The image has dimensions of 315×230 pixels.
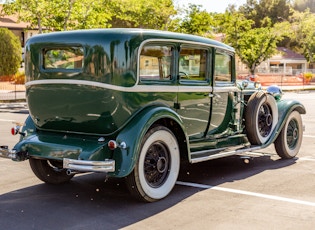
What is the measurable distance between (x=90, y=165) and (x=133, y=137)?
543 mm

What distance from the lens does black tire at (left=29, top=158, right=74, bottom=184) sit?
6.38m

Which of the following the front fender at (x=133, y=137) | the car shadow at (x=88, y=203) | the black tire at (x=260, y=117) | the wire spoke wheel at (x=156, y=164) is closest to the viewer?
the car shadow at (x=88, y=203)

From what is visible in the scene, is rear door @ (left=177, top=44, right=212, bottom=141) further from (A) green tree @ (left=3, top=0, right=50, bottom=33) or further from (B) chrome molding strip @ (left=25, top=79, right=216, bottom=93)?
(A) green tree @ (left=3, top=0, right=50, bottom=33)

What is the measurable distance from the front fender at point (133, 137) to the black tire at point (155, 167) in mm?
155

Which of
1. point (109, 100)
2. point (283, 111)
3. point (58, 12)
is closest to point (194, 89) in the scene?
point (109, 100)

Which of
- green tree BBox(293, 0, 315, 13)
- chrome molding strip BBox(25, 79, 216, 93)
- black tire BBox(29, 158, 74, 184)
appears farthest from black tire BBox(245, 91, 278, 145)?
green tree BBox(293, 0, 315, 13)

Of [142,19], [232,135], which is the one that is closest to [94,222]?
[232,135]

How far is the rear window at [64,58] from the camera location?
224 inches

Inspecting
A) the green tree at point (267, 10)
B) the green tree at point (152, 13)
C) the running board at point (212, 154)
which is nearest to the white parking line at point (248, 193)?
the running board at point (212, 154)

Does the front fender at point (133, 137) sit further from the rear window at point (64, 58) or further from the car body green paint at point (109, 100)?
the rear window at point (64, 58)

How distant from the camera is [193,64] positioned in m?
6.59

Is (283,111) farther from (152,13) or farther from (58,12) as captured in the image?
(152,13)

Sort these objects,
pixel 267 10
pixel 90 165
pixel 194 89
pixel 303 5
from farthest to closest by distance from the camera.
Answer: pixel 303 5, pixel 267 10, pixel 194 89, pixel 90 165

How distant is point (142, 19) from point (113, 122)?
30.7m
